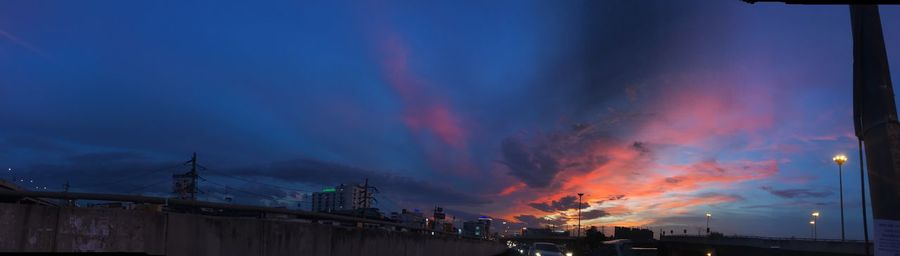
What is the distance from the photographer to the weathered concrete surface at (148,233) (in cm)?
846

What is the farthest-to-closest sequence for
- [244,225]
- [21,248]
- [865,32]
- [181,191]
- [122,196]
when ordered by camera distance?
[181,191], [244,225], [122,196], [865,32], [21,248]

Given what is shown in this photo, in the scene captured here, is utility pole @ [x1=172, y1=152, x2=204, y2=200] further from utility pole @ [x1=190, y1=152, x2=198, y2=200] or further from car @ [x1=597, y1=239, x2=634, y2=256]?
car @ [x1=597, y1=239, x2=634, y2=256]

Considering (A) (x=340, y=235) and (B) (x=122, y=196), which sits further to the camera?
(A) (x=340, y=235)

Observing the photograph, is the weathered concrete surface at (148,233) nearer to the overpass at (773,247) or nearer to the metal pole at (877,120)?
the metal pole at (877,120)

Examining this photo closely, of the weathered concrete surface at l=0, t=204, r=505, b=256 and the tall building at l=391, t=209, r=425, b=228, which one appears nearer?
the weathered concrete surface at l=0, t=204, r=505, b=256

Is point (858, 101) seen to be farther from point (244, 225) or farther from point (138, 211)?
point (138, 211)

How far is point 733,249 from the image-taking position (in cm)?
7669

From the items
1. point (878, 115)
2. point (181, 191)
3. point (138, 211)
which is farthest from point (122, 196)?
point (181, 191)

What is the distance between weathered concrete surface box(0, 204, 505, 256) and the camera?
27.8 ft

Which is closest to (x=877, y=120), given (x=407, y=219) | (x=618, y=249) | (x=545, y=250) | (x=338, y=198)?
(x=618, y=249)

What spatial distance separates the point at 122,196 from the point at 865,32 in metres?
11.0

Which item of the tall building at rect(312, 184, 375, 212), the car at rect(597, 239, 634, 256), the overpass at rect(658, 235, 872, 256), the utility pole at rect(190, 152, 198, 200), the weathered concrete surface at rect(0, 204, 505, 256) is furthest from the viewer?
the tall building at rect(312, 184, 375, 212)

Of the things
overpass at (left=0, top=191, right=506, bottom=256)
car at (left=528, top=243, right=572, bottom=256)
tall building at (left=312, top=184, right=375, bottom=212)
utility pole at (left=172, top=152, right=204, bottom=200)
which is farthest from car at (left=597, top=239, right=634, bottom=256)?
tall building at (left=312, top=184, right=375, bottom=212)

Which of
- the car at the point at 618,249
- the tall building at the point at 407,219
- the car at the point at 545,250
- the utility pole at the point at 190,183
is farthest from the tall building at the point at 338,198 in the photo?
the car at the point at 618,249
